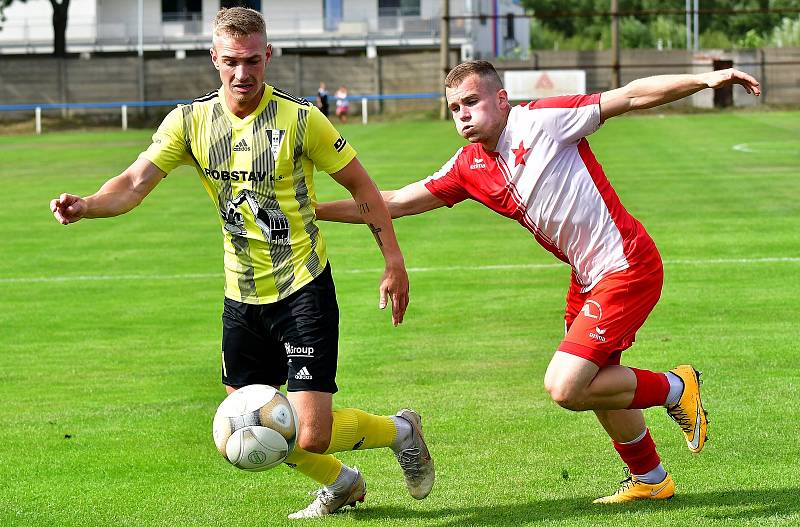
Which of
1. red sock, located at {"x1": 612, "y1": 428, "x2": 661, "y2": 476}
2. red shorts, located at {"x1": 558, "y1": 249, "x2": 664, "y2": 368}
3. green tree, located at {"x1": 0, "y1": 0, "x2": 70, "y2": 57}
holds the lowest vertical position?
red sock, located at {"x1": 612, "y1": 428, "x2": 661, "y2": 476}

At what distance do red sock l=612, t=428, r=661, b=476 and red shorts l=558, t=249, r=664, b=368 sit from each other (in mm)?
445

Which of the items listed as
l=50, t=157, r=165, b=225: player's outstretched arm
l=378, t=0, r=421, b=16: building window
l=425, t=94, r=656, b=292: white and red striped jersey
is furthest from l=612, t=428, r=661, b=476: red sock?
l=378, t=0, r=421, b=16: building window

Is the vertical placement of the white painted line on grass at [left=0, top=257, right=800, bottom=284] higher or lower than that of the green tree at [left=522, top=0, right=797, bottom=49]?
lower

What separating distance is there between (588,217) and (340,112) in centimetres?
5093

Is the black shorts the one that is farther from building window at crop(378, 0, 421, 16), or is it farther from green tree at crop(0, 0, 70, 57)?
building window at crop(378, 0, 421, 16)

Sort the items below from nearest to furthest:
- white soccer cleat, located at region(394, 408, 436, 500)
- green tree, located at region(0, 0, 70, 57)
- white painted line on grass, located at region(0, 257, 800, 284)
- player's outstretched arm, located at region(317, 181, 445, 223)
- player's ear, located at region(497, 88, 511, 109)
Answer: player's ear, located at region(497, 88, 511, 109) → white soccer cleat, located at region(394, 408, 436, 500) → player's outstretched arm, located at region(317, 181, 445, 223) → white painted line on grass, located at region(0, 257, 800, 284) → green tree, located at region(0, 0, 70, 57)

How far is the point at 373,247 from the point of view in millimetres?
18094

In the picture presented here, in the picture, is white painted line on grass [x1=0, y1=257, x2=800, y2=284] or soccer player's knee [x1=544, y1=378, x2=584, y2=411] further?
white painted line on grass [x1=0, y1=257, x2=800, y2=284]

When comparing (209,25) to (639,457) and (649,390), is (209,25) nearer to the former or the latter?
(639,457)

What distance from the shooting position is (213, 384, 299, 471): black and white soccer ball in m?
6.01

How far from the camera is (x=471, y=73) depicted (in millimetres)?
6539

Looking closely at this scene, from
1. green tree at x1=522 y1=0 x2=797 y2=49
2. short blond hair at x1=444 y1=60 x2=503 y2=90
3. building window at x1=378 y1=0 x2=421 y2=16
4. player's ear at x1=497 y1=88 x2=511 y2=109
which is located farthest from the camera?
green tree at x1=522 y1=0 x2=797 y2=49

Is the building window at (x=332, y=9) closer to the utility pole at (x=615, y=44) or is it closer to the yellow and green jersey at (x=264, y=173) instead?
the utility pole at (x=615, y=44)

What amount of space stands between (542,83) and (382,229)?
45.7 m
